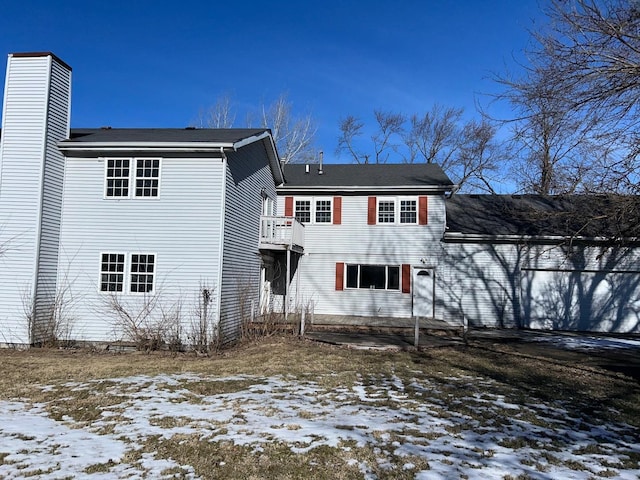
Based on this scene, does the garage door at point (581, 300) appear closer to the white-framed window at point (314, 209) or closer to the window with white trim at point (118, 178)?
the white-framed window at point (314, 209)

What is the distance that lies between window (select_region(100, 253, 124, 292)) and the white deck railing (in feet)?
15.9

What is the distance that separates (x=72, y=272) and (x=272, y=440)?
10233 mm

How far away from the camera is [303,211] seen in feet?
62.6

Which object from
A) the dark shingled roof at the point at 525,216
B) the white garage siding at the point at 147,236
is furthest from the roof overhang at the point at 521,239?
the white garage siding at the point at 147,236

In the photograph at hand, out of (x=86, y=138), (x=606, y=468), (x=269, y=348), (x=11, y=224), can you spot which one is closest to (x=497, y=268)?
(x=269, y=348)

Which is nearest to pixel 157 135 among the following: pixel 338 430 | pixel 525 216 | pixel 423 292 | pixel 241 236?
pixel 241 236

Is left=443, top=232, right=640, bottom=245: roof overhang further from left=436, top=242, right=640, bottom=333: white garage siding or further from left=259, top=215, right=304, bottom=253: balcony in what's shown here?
left=259, top=215, right=304, bottom=253: balcony

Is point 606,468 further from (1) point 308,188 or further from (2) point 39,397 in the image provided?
(1) point 308,188

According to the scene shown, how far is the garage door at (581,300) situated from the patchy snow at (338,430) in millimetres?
10499

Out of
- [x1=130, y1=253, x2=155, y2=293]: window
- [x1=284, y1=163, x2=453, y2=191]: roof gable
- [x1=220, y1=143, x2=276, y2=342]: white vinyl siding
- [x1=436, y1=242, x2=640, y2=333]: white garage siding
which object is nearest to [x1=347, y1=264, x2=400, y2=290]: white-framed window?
[x1=436, y1=242, x2=640, y2=333]: white garage siding

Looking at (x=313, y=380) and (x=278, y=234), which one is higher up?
(x=278, y=234)

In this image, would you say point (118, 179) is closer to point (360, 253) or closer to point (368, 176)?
point (360, 253)

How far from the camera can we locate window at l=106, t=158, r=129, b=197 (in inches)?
527

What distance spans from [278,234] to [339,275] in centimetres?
326
